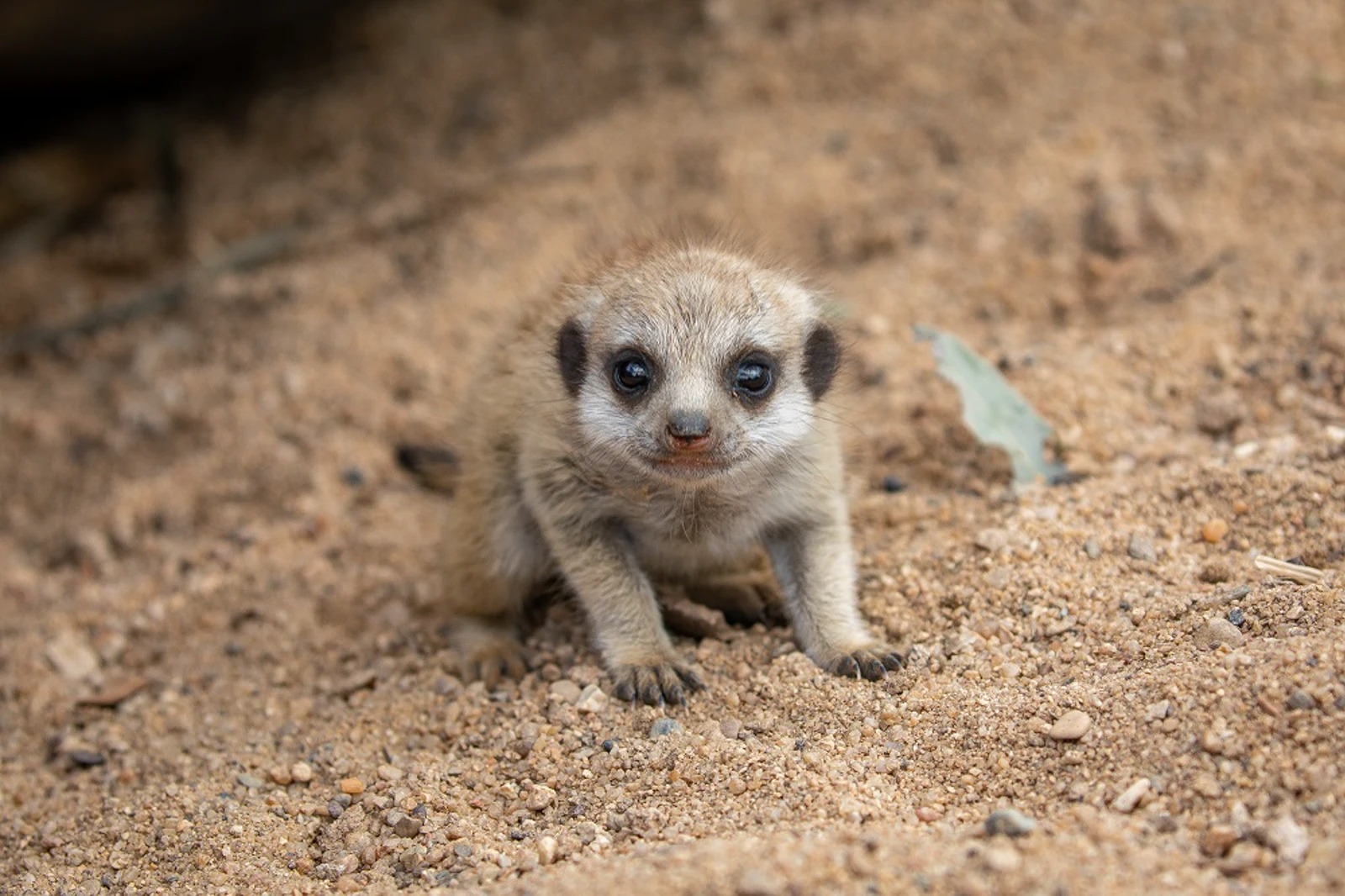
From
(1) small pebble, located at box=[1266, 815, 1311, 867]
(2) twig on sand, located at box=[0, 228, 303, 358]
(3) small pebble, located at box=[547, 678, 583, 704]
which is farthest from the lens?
(2) twig on sand, located at box=[0, 228, 303, 358]

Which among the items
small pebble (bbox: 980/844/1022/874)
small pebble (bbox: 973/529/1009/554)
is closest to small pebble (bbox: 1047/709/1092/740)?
small pebble (bbox: 980/844/1022/874)

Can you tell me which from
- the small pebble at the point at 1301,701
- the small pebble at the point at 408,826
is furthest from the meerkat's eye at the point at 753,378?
the small pebble at the point at 1301,701

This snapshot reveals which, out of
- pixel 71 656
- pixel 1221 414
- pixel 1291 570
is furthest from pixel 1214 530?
pixel 71 656

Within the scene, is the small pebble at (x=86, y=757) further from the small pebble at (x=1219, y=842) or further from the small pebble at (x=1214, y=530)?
the small pebble at (x=1214, y=530)

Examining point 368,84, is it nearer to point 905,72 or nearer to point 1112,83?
point 905,72

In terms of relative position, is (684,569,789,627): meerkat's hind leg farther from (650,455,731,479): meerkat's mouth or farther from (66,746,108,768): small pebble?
(66,746,108,768): small pebble

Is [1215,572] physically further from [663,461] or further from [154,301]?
[154,301]

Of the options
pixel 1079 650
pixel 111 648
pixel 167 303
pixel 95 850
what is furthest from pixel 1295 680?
pixel 167 303
